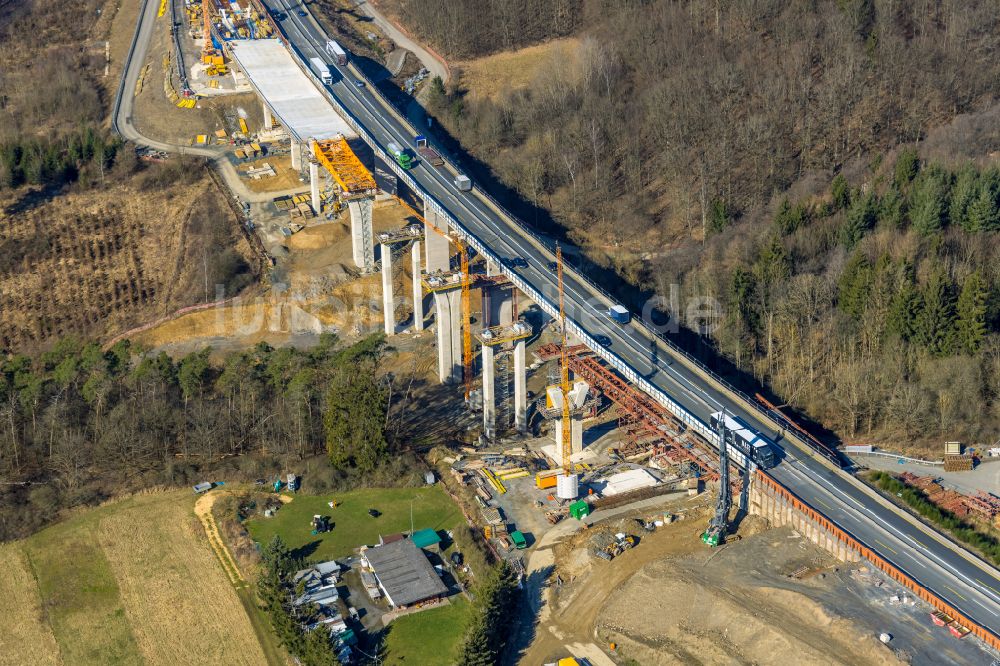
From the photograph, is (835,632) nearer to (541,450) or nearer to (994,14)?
(541,450)

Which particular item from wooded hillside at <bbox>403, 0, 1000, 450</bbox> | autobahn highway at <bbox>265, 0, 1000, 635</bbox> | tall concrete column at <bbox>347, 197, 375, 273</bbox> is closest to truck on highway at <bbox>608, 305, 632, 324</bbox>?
autobahn highway at <bbox>265, 0, 1000, 635</bbox>

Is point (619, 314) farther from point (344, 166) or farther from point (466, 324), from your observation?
point (344, 166)

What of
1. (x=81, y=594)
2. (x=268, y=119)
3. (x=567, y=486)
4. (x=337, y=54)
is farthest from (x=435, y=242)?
(x=81, y=594)

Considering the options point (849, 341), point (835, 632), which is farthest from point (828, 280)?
point (835, 632)

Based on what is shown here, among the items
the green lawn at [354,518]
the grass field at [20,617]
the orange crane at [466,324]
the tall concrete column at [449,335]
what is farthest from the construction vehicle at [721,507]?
the grass field at [20,617]

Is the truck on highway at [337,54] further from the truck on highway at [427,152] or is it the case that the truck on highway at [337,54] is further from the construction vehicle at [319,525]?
the construction vehicle at [319,525]

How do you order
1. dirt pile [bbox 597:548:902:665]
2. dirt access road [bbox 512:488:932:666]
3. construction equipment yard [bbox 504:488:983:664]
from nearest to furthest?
dirt pile [bbox 597:548:902:665] → construction equipment yard [bbox 504:488:983:664] → dirt access road [bbox 512:488:932:666]

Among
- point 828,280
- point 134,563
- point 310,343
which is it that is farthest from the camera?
point 310,343

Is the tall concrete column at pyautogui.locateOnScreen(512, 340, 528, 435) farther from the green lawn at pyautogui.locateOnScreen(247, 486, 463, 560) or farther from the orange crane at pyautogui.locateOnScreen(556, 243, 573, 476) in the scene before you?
the green lawn at pyautogui.locateOnScreen(247, 486, 463, 560)
